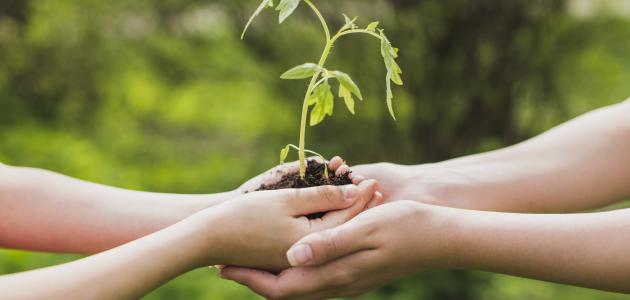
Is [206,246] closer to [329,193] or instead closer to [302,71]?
[329,193]

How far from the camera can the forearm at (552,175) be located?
2.43m

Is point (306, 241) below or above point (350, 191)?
below

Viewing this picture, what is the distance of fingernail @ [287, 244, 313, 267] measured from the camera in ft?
6.06

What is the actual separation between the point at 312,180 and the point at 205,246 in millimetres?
408

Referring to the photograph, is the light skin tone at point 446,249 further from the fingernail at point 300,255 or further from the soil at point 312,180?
the soil at point 312,180

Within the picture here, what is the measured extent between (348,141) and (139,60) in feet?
7.35

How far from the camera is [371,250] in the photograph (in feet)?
6.46

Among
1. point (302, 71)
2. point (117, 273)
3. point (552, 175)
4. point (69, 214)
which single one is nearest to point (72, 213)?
point (69, 214)

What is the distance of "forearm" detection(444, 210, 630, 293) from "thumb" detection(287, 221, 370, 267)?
257 mm

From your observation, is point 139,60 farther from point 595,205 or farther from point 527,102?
point 595,205

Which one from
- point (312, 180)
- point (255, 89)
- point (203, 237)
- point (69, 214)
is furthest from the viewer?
point (255, 89)

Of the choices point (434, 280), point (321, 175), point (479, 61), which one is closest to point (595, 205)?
point (321, 175)

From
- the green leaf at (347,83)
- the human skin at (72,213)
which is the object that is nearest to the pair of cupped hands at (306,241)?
the human skin at (72,213)

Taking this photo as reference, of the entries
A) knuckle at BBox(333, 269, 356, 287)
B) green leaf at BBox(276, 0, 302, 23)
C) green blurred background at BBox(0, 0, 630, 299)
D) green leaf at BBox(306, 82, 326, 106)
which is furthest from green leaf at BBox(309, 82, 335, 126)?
green blurred background at BBox(0, 0, 630, 299)
